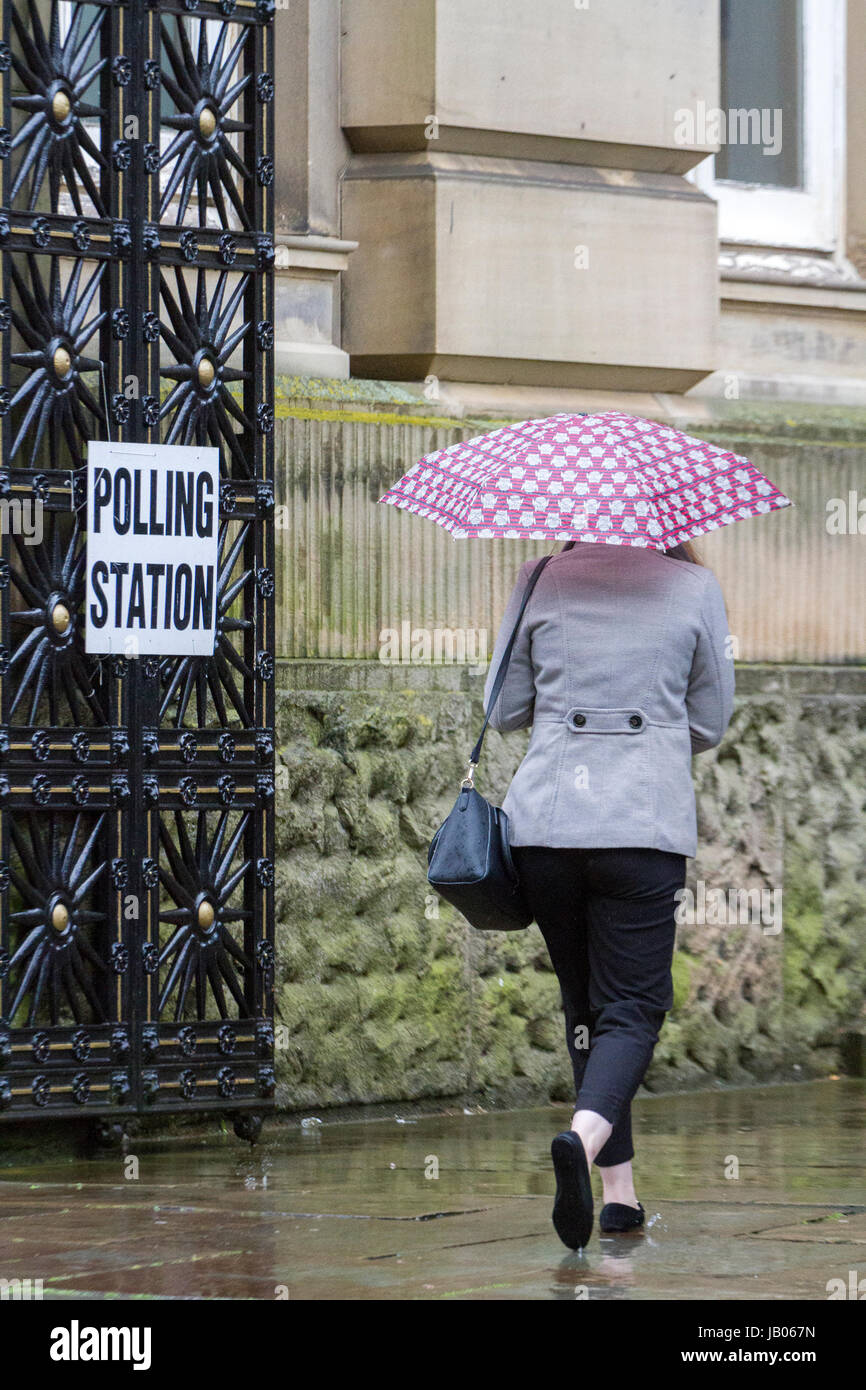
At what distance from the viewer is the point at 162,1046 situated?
276 inches

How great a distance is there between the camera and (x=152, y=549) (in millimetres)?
7031

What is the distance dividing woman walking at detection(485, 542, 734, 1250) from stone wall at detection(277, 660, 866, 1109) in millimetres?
2115

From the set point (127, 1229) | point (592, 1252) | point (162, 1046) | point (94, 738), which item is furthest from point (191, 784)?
point (592, 1252)

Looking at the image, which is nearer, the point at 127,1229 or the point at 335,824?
the point at 127,1229

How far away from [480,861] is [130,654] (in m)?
1.87

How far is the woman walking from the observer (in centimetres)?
541

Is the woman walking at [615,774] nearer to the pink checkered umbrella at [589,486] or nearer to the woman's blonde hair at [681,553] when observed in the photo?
the woman's blonde hair at [681,553]

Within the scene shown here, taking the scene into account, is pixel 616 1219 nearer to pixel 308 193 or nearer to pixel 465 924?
pixel 465 924

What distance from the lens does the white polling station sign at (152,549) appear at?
6.91 metres

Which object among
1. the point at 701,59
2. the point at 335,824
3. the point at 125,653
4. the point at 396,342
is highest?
the point at 701,59
